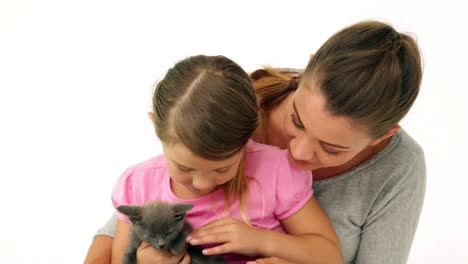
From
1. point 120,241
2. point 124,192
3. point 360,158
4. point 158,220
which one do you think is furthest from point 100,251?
point 360,158

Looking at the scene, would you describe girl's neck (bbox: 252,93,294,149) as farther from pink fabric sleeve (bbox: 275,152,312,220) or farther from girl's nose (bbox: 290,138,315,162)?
girl's nose (bbox: 290,138,315,162)

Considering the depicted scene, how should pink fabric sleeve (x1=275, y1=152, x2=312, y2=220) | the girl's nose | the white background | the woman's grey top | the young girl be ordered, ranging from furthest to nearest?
the white background → the woman's grey top → pink fabric sleeve (x1=275, y1=152, x2=312, y2=220) → the girl's nose → the young girl

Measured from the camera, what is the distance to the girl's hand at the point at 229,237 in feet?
5.05

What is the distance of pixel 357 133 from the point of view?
1.47 meters

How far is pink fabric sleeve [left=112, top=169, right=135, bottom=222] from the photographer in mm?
1670

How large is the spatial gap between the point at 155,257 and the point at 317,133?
1.96ft

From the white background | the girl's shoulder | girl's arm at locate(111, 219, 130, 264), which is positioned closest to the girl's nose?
the girl's shoulder

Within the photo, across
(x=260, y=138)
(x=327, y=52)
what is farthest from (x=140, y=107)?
(x=327, y=52)

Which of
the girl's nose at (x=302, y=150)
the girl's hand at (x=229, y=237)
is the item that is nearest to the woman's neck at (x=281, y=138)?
the girl's nose at (x=302, y=150)

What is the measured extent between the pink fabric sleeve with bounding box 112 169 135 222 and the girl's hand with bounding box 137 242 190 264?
0.13 meters

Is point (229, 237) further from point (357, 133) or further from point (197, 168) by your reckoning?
point (357, 133)

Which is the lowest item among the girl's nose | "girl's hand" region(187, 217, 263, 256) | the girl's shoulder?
"girl's hand" region(187, 217, 263, 256)

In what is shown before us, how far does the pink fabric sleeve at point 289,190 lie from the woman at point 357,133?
57 millimetres

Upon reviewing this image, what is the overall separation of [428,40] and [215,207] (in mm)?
1878
